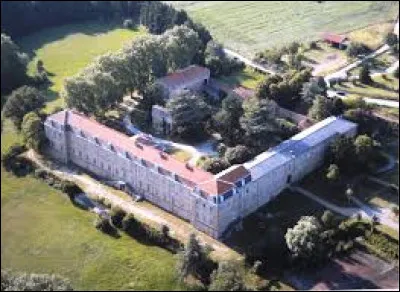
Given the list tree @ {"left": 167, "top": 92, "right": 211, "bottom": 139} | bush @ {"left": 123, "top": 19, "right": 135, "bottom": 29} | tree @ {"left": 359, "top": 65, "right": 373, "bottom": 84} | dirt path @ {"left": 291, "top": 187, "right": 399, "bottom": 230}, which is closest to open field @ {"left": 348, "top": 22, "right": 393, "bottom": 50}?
tree @ {"left": 359, "top": 65, "right": 373, "bottom": 84}

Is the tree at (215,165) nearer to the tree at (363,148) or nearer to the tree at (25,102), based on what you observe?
the tree at (363,148)

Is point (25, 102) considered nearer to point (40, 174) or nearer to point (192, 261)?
point (40, 174)

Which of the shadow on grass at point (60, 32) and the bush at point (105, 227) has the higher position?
the shadow on grass at point (60, 32)

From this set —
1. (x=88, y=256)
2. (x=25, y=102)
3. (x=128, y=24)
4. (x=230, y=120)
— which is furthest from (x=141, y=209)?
(x=128, y=24)

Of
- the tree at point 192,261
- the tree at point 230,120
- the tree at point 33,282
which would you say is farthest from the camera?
the tree at point 230,120

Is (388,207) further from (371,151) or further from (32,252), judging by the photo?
(32,252)

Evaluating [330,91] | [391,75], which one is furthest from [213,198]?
[391,75]

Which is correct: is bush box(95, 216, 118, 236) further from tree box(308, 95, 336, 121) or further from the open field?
the open field

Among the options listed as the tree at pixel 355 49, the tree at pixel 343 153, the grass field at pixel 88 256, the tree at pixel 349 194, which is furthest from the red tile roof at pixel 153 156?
the tree at pixel 355 49
